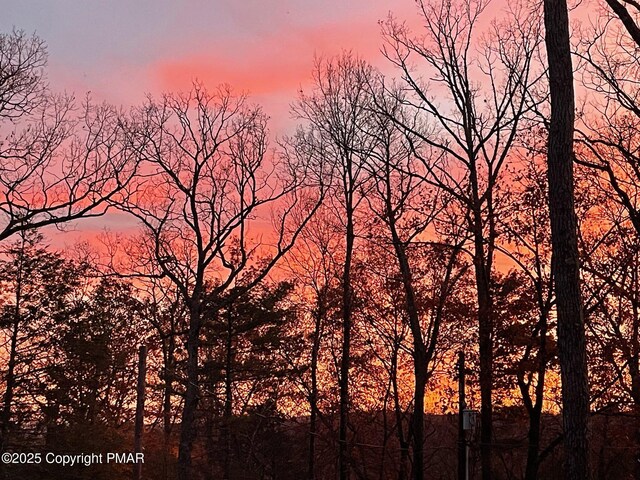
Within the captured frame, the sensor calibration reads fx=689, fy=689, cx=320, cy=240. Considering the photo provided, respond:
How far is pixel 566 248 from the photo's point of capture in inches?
338

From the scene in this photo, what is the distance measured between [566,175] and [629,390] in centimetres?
1053

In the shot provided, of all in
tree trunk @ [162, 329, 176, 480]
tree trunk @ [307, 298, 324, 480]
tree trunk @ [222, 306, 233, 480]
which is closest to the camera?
tree trunk @ [162, 329, 176, 480]

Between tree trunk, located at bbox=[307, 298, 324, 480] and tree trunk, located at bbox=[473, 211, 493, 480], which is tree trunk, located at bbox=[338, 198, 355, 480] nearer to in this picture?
tree trunk, located at bbox=[307, 298, 324, 480]

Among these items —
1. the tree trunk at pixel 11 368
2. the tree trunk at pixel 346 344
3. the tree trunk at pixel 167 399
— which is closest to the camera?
the tree trunk at pixel 11 368

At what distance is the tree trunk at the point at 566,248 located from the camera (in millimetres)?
8359

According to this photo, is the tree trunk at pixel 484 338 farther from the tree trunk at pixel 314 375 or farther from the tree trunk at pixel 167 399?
the tree trunk at pixel 167 399

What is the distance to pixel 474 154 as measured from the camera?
60.0ft

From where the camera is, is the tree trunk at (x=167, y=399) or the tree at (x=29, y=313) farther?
the tree trunk at (x=167, y=399)

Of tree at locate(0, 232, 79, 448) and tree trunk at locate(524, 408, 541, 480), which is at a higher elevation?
tree at locate(0, 232, 79, 448)

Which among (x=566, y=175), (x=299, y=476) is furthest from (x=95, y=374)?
(x=566, y=175)

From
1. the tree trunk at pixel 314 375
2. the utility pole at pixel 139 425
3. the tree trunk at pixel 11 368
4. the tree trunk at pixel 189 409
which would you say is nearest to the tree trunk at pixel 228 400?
the tree trunk at pixel 314 375

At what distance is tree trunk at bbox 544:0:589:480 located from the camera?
8.36m

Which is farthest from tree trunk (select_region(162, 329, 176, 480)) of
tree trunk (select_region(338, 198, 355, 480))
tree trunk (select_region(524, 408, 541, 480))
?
tree trunk (select_region(524, 408, 541, 480))

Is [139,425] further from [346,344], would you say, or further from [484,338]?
[484,338]
